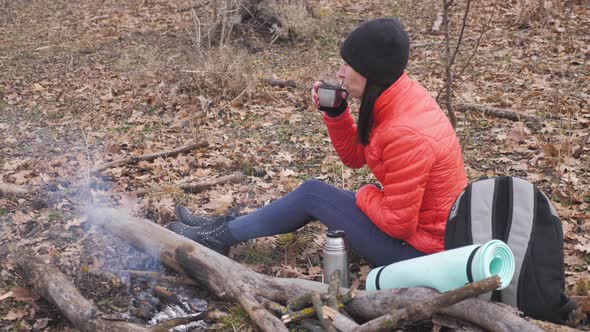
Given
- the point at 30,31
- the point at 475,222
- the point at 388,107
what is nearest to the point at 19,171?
the point at 388,107

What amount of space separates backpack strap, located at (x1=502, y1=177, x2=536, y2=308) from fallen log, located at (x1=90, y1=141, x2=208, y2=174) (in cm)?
386

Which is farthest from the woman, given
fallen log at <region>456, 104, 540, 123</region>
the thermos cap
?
fallen log at <region>456, 104, 540, 123</region>

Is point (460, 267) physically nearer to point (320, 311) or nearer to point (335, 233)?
point (320, 311)

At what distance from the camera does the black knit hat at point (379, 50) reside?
3025 mm

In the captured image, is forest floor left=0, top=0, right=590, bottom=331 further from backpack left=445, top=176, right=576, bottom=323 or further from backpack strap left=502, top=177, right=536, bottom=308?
backpack strap left=502, top=177, right=536, bottom=308

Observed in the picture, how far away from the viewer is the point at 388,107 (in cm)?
313

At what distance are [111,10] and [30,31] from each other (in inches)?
79.6

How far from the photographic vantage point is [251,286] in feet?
10.5

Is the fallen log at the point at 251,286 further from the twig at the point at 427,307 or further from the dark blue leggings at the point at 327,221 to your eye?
the dark blue leggings at the point at 327,221

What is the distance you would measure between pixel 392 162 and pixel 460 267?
0.68 metres

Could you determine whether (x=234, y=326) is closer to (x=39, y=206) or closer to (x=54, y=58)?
(x=39, y=206)

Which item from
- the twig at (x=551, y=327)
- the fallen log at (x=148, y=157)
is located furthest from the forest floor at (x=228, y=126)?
the twig at (x=551, y=327)

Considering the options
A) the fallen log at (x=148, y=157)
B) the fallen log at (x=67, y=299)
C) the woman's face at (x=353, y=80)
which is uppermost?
the woman's face at (x=353, y=80)

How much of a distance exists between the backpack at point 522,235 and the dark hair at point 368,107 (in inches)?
27.6
